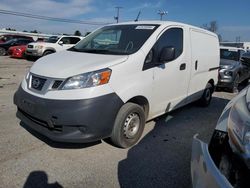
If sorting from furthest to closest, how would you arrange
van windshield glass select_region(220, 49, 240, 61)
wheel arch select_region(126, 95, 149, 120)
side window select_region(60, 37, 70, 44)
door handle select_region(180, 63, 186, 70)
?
side window select_region(60, 37, 70, 44), van windshield glass select_region(220, 49, 240, 61), door handle select_region(180, 63, 186, 70), wheel arch select_region(126, 95, 149, 120)

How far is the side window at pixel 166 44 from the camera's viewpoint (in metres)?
3.99

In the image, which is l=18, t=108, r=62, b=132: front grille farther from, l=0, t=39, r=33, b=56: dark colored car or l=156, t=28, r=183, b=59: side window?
l=0, t=39, r=33, b=56: dark colored car

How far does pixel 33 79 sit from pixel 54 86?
22.5 inches

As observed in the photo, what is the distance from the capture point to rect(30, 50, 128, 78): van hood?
3359 millimetres

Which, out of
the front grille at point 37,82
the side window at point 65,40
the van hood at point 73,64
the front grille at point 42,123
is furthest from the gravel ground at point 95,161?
the side window at point 65,40

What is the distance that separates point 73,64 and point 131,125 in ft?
4.13

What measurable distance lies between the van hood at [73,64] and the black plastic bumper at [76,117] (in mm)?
392

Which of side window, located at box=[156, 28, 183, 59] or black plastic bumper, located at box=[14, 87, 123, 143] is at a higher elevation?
side window, located at box=[156, 28, 183, 59]

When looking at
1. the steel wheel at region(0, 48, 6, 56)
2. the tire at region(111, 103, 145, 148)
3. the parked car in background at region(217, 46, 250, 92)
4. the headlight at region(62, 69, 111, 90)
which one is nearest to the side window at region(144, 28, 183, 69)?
the tire at region(111, 103, 145, 148)

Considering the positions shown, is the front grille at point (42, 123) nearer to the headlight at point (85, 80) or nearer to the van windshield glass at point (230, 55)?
the headlight at point (85, 80)

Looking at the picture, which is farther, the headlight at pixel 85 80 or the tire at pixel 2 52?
the tire at pixel 2 52

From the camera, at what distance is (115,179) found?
3.07 meters

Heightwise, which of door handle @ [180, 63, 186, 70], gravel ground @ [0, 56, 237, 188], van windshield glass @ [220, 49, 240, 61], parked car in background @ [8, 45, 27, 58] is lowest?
gravel ground @ [0, 56, 237, 188]

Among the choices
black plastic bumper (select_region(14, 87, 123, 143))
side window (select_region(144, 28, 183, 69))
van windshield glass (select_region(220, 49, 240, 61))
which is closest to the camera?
black plastic bumper (select_region(14, 87, 123, 143))
